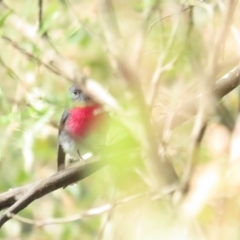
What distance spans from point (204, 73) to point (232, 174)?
19cm

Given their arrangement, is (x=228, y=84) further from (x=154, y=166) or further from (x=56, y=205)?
(x=56, y=205)

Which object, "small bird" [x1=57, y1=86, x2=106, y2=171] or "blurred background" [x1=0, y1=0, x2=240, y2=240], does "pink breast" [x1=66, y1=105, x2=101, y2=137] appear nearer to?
"small bird" [x1=57, y1=86, x2=106, y2=171]

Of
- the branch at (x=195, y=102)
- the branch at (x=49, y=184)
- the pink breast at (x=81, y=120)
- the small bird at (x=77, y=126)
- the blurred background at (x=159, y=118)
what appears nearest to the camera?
the blurred background at (x=159, y=118)

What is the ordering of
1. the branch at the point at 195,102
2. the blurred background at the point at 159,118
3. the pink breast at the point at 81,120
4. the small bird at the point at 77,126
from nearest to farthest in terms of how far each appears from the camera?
the blurred background at the point at 159,118 → the branch at the point at 195,102 → the small bird at the point at 77,126 → the pink breast at the point at 81,120

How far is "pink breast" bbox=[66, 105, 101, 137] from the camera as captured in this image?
7.69ft

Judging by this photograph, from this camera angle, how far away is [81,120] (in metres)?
2.62

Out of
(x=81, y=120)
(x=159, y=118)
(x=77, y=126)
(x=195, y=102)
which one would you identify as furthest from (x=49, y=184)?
(x=81, y=120)

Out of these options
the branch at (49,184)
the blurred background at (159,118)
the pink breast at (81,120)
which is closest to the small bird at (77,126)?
the pink breast at (81,120)

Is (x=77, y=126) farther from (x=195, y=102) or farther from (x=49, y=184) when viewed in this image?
(x=195, y=102)

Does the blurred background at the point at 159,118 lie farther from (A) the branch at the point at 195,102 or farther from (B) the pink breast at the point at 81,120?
(B) the pink breast at the point at 81,120

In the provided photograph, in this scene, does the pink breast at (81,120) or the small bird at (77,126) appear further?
the pink breast at (81,120)

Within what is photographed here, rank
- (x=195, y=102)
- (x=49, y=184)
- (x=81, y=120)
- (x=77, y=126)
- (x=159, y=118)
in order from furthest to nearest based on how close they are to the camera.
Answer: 1. (x=81, y=120)
2. (x=77, y=126)
3. (x=49, y=184)
4. (x=159, y=118)
5. (x=195, y=102)

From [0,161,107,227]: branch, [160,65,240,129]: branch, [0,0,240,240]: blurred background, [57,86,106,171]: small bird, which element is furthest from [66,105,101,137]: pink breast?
[160,65,240,129]: branch

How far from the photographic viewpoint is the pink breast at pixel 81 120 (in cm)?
234
